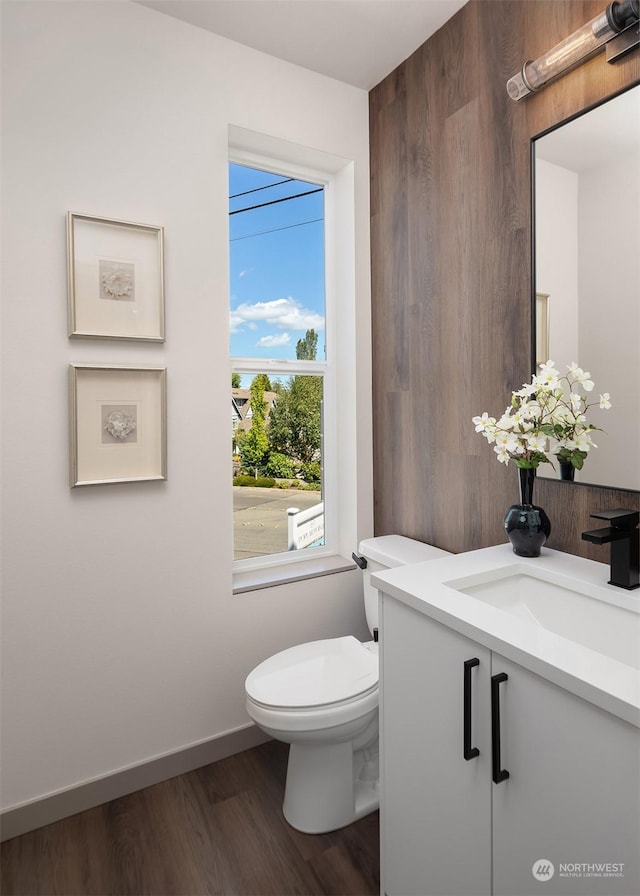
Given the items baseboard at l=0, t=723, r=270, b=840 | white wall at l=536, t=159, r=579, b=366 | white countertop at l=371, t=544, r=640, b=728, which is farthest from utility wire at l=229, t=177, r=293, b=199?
baseboard at l=0, t=723, r=270, b=840

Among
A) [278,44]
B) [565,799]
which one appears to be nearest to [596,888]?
[565,799]

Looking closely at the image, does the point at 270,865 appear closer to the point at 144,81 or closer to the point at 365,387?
the point at 365,387

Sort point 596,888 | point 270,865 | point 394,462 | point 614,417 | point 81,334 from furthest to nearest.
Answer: point 394,462 → point 81,334 → point 270,865 → point 614,417 → point 596,888

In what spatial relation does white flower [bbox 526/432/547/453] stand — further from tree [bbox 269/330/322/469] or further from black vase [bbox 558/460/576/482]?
tree [bbox 269/330/322/469]

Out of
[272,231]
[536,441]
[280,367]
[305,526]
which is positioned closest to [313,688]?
[305,526]

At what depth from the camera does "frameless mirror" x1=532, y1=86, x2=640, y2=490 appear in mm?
1265

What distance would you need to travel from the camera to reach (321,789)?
1.59 meters

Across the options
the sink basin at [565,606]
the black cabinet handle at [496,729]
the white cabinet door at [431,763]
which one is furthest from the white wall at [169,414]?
the black cabinet handle at [496,729]

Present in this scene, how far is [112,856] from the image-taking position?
1.52 metres

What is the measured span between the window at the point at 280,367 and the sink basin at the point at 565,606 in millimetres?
1131

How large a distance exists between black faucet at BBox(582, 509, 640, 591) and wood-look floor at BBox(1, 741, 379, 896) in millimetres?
1084

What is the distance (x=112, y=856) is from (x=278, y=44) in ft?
9.04

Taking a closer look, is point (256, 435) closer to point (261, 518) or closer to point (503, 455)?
point (261, 518)

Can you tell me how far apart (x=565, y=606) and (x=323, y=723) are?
747mm
